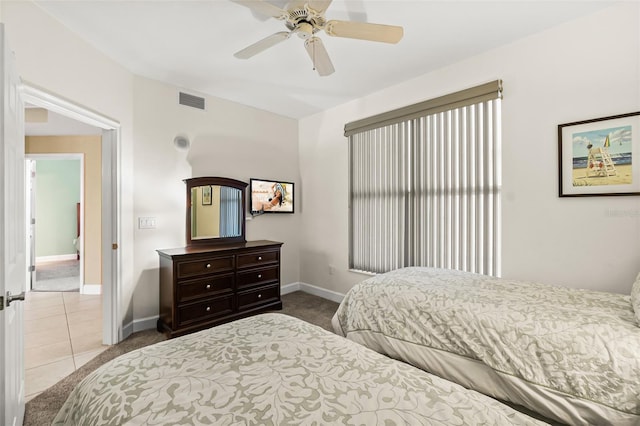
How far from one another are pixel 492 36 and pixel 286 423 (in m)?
3.17

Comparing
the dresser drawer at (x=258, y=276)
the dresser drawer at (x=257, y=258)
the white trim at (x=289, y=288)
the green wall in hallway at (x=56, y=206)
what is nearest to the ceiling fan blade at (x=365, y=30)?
the dresser drawer at (x=257, y=258)

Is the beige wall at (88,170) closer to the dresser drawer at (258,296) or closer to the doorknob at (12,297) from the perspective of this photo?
the dresser drawer at (258,296)

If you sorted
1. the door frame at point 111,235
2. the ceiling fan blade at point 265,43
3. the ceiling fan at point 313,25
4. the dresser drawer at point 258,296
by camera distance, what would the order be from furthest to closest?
the dresser drawer at point 258,296 → the door frame at point 111,235 → the ceiling fan blade at point 265,43 → the ceiling fan at point 313,25

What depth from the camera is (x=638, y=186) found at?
83.9 inches

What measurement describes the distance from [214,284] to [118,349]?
101 centimetres

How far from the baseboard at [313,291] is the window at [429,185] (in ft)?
1.80

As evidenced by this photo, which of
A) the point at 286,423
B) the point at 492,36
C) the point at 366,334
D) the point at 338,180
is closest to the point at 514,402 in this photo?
the point at 366,334

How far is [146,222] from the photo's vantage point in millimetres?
3258

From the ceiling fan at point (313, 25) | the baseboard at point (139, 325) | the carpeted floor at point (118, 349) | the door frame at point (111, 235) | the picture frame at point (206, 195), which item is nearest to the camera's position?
the ceiling fan at point (313, 25)

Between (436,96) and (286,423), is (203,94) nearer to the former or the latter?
(436,96)

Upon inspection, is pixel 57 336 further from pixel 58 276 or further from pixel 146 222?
pixel 58 276

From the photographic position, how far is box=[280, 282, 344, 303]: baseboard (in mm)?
4203

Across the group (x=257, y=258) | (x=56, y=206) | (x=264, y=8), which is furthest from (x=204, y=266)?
(x=56, y=206)

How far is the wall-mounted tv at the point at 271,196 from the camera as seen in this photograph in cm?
420
